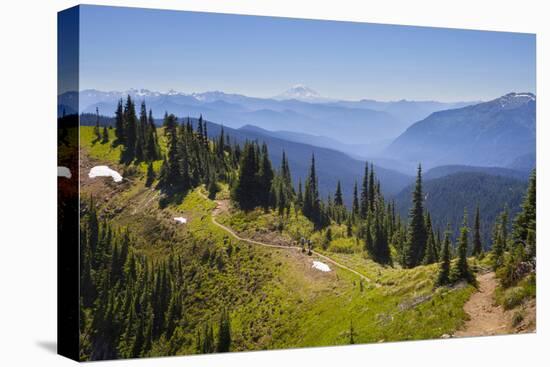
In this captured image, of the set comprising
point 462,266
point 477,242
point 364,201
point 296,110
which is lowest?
point 462,266

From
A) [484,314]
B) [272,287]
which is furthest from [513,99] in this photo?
[272,287]

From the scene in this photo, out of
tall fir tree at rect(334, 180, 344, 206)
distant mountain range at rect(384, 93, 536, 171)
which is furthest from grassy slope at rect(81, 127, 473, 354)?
distant mountain range at rect(384, 93, 536, 171)

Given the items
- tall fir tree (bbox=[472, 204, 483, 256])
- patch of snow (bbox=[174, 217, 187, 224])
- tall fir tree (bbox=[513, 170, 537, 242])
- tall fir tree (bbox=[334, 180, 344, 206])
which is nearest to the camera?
patch of snow (bbox=[174, 217, 187, 224])

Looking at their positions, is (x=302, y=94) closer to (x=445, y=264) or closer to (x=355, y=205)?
(x=355, y=205)

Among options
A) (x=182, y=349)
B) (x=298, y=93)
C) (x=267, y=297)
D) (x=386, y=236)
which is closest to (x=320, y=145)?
(x=298, y=93)

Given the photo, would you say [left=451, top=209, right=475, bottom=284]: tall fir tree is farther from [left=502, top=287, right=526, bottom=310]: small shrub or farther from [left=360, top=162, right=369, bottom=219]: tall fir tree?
[left=360, top=162, right=369, bottom=219]: tall fir tree

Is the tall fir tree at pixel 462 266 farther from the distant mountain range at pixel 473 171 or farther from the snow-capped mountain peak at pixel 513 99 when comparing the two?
the snow-capped mountain peak at pixel 513 99
